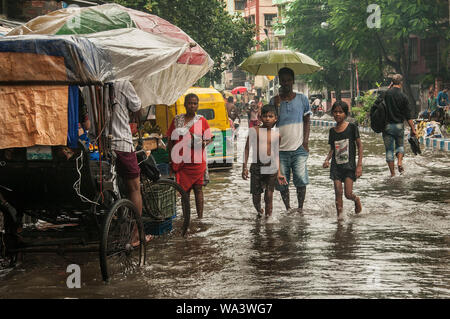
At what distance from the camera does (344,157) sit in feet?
31.3

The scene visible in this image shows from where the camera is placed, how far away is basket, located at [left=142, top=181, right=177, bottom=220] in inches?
310

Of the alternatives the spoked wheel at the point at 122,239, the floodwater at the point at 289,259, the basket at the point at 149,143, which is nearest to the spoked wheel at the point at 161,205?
the floodwater at the point at 289,259

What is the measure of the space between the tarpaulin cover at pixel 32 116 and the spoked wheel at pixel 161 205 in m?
1.93

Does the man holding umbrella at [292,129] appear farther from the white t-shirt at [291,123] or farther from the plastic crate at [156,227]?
the plastic crate at [156,227]

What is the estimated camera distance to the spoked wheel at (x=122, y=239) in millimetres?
6227

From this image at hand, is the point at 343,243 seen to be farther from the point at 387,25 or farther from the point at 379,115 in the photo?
the point at 387,25

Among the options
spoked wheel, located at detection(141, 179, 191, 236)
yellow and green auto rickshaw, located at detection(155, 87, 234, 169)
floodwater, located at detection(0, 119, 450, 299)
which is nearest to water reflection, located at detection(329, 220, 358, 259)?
floodwater, located at detection(0, 119, 450, 299)

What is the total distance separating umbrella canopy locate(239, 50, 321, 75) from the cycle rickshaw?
15.3 ft

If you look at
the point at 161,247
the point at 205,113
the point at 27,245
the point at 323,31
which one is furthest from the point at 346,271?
the point at 323,31

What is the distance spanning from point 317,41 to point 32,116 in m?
43.9

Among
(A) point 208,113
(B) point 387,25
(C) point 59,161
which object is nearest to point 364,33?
(B) point 387,25

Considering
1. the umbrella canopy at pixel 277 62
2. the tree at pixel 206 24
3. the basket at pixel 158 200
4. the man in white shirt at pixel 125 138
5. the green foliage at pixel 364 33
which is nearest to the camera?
the man in white shirt at pixel 125 138

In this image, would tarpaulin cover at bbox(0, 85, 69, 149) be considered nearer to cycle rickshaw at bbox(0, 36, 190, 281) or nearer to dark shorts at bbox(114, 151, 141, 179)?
cycle rickshaw at bbox(0, 36, 190, 281)
